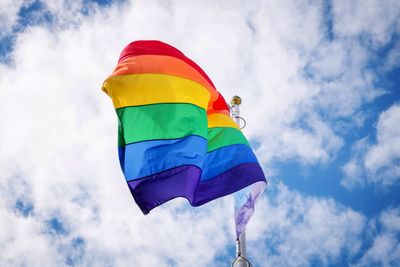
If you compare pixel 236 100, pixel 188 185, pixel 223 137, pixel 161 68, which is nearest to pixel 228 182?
pixel 188 185

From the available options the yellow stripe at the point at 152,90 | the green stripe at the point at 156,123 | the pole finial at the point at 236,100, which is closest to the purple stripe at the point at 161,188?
the green stripe at the point at 156,123

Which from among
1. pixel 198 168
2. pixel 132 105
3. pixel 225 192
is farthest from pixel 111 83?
pixel 225 192

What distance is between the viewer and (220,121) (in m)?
9.38

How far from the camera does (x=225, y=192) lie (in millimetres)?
7891

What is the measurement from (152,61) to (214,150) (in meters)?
2.67

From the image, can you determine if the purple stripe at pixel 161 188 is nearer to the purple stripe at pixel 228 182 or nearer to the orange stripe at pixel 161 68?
the purple stripe at pixel 228 182

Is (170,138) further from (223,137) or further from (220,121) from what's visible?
(220,121)

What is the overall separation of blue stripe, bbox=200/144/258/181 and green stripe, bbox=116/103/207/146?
57 cm

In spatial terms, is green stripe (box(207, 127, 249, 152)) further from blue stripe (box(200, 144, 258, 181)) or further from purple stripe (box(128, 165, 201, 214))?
purple stripe (box(128, 165, 201, 214))

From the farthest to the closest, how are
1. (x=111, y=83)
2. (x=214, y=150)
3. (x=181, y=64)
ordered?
1. (x=181, y=64)
2. (x=214, y=150)
3. (x=111, y=83)

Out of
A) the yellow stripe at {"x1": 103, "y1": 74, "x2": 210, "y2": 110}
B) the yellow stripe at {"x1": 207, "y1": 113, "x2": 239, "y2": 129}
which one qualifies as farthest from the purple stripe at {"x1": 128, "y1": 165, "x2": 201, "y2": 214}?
the yellow stripe at {"x1": 207, "y1": 113, "x2": 239, "y2": 129}

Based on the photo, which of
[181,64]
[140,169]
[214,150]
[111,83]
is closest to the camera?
[140,169]

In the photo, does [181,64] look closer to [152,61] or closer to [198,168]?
[152,61]

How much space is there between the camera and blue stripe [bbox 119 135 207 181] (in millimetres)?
7566
